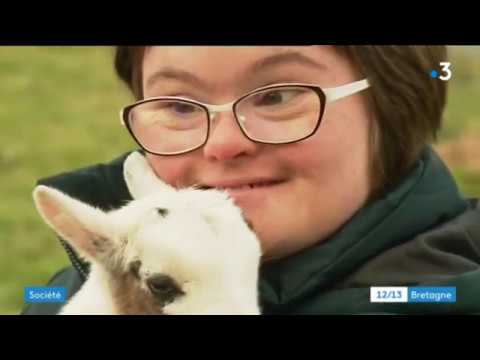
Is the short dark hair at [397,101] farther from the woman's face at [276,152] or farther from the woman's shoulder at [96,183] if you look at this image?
the woman's shoulder at [96,183]

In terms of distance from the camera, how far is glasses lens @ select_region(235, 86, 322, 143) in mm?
1815

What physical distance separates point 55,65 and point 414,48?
869 mm

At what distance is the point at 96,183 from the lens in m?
1.87

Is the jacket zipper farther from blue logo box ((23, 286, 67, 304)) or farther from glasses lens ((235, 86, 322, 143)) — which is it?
glasses lens ((235, 86, 322, 143))

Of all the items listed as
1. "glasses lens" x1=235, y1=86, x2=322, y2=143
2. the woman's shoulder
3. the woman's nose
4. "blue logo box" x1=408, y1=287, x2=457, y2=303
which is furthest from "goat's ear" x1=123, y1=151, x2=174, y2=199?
"blue logo box" x1=408, y1=287, x2=457, y2=303

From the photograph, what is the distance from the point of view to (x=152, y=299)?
1727 millimetres

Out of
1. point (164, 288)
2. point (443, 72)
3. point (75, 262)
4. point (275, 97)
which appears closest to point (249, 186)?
point (275, 97)

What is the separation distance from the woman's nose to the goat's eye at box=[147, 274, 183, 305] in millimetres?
322

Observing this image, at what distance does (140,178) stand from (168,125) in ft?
0.46

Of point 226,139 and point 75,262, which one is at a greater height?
point 226,139

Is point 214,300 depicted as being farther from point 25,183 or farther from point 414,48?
point 414,48

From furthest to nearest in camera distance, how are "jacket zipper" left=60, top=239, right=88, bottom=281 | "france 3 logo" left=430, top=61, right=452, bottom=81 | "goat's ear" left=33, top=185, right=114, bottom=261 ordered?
"france 3 logo" left=430, top=61, right=452, bottom=81, "jacket zipper" left=60, top=239, right=88, bottom=281, "goat's ear" left=33, top=185, right=114, bottom=261

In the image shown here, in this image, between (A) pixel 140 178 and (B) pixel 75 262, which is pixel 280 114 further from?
(B) pixel 75 262

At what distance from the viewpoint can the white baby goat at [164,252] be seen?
1.67 m
